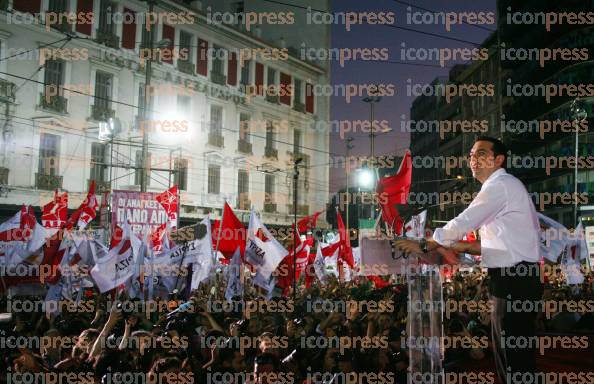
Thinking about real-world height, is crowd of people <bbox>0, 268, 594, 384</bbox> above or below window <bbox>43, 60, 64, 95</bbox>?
below

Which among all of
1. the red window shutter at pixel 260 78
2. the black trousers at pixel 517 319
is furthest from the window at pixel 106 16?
the black trousers at pixel 517 319

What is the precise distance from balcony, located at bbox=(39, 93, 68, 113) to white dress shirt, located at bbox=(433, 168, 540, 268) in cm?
2790

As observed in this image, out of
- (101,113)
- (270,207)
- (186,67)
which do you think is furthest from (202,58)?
(270,207)

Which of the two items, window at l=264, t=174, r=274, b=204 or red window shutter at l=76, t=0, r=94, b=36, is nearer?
red window shutter at l=76, t=0, r=94, b=36

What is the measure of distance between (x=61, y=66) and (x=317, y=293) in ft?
63.9

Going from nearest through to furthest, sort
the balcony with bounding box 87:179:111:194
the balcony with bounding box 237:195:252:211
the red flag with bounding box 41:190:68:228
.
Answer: the red flag with bounding box 41:190:68:228
the balcony with bounding box 87:179:111:194
the balcony with bounding box 237:195:252:211

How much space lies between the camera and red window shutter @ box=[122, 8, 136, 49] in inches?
1233

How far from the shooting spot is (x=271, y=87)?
4094 cm

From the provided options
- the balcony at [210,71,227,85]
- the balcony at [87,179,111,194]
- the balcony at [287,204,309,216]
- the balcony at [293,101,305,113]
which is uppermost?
the balcony at [210,71,227,85]

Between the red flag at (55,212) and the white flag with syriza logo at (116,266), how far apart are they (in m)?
6.93

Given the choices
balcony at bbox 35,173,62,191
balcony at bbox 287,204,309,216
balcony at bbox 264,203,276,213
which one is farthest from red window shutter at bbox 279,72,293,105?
balcony at bbox 35,173,62,191

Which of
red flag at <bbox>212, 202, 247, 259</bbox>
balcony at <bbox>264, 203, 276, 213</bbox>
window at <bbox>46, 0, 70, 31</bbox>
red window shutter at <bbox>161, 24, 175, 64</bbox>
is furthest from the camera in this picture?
balcony at <bbox>264, 203, 276, 213</bbox>

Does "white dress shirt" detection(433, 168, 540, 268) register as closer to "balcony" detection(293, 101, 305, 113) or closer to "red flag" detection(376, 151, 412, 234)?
"red flag" detection(376, 151, 412, 234)

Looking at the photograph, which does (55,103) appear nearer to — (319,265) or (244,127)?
(244,127)
